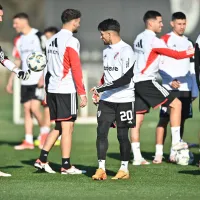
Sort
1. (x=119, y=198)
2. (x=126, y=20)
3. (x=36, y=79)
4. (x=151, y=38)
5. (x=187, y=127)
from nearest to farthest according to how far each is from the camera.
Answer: (x=119, y=198) → (x=151, y=38) → (x=36, y=79) → (x=187, y=127) → (x=126, y=20)

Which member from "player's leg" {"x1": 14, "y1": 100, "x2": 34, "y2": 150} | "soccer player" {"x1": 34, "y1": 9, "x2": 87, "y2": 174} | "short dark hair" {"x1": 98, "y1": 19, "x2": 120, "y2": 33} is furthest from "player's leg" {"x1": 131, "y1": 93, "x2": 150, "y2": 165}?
"player's leg" {"x1": 14, "y1": 100, "x2": 34, "y2": 150}

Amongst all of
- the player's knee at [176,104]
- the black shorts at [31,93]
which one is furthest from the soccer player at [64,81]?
the black shorts at [31,93]

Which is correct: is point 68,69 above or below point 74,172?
above

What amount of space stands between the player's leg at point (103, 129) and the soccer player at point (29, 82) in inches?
174

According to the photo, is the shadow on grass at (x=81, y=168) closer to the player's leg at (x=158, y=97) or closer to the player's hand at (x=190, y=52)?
the player's leg at (x=158, y=97)

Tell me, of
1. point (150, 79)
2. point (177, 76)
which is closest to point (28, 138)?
point (177, 76)

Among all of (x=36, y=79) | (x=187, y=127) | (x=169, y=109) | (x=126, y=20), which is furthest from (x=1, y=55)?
(x=126, y=20)

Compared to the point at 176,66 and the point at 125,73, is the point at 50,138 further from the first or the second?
the point at 176,66

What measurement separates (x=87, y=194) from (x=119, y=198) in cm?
49

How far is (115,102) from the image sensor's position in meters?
13.0

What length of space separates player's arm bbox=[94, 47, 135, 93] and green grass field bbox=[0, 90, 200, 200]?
1239 mm

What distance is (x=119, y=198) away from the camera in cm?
1124

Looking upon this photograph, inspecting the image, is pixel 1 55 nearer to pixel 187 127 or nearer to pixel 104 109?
pixel 104 109

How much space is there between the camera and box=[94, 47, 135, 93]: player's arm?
12.7 meters
